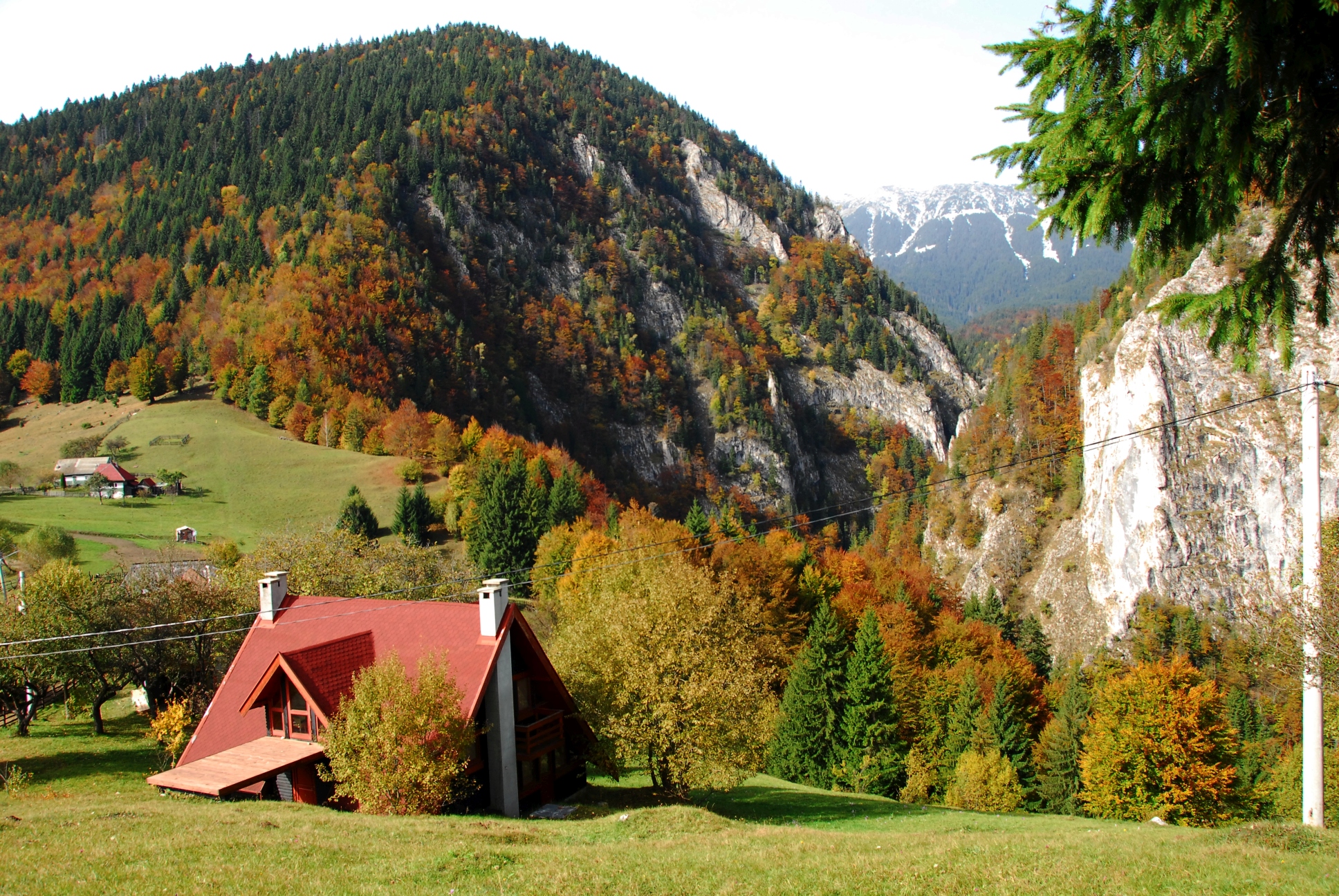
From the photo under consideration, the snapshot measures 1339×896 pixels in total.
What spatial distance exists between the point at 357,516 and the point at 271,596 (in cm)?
4071

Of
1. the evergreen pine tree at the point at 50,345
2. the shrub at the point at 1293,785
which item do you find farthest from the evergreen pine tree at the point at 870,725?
the evergreen pine tree at the point at 50,345

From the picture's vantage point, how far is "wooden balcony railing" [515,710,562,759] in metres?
24.5

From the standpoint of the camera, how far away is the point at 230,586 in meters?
35.1

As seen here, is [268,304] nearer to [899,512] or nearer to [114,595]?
Answer: [114,595]

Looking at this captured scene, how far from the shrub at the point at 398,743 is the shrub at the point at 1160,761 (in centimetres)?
3537

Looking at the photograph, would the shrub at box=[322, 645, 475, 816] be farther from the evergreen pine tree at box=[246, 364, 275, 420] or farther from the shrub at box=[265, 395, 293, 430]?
the evergreen pine tree at box=[246, 364, 275, 420]

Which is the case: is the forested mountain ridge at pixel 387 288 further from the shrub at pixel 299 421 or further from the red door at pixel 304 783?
the red door at pixel 304 783

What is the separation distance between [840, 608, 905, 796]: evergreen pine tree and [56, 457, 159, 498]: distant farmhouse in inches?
2516

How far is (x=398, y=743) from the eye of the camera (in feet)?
65.9

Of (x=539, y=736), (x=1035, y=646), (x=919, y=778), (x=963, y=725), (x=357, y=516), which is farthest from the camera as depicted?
(x=1035, y=646)

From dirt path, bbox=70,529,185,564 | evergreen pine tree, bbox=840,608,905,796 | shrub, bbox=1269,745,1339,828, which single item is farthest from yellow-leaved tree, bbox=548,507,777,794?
dirt path, bbox=70,529,185,564

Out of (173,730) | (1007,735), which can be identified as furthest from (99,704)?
(1007,735)

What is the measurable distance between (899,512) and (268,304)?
338 ft

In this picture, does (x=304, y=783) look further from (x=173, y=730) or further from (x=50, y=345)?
(x=50, y=345)
